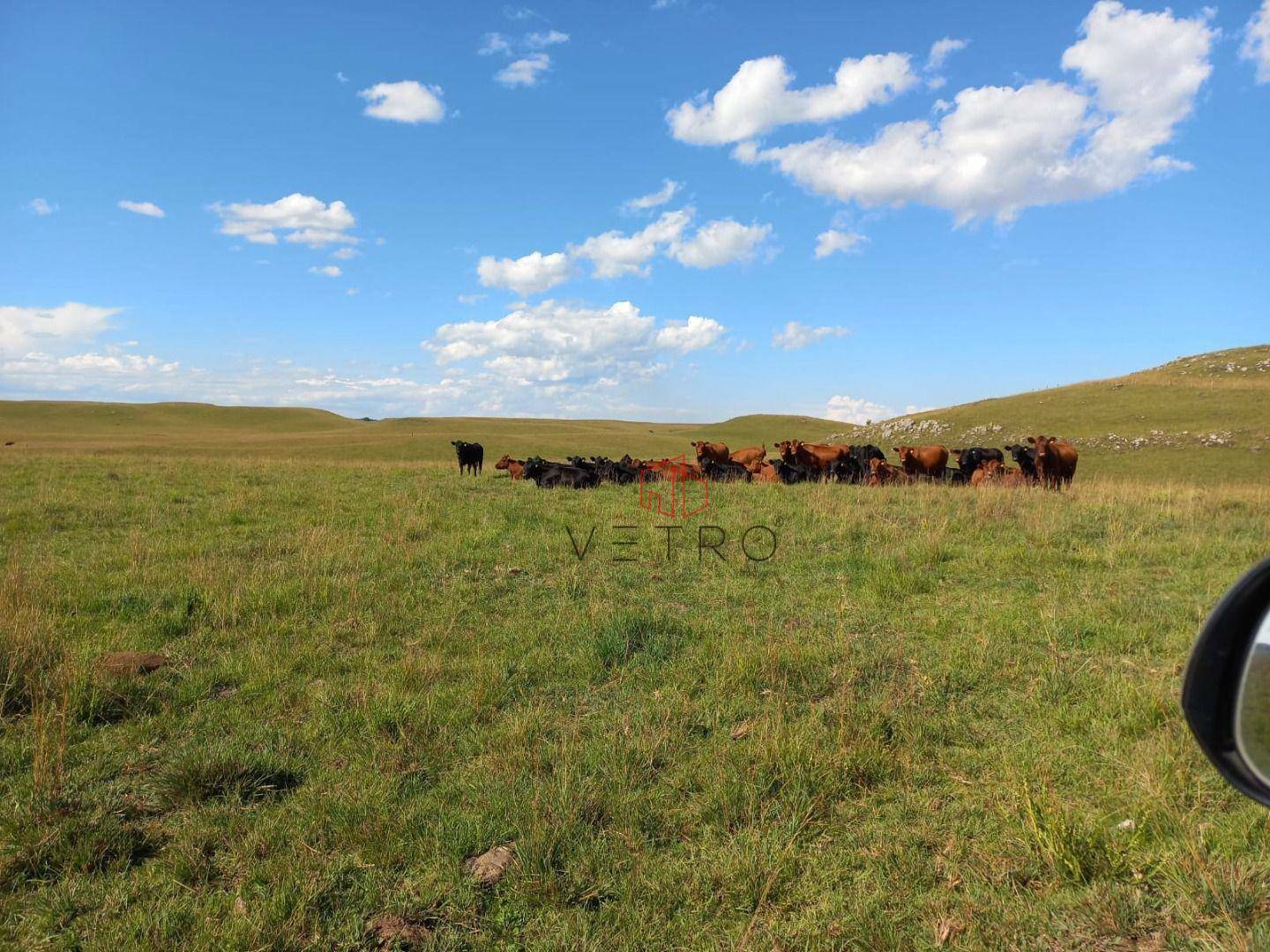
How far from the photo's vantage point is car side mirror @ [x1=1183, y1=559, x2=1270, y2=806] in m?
1.66

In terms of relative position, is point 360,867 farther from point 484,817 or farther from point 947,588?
point 947,588

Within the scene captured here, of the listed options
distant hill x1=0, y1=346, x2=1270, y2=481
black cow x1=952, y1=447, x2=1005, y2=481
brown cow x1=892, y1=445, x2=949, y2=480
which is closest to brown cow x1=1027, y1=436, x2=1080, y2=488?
black cow x1=952, y1=447, x2=1005, y2=481

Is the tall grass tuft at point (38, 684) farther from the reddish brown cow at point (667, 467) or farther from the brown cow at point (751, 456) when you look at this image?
the brown cow at point (751, 456)

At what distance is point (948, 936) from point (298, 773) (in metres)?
3.40

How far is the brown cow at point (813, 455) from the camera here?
20.3 m

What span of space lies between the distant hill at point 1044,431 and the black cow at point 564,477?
66.2 ft

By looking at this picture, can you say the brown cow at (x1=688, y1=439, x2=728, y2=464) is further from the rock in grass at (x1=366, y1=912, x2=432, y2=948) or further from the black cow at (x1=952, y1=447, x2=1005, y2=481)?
the rock in grass at (x1=366, y1=912, x2=432, y2=948)

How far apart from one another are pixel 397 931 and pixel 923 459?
21201mm

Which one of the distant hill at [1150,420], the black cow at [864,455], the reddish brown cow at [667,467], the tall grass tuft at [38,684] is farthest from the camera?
the distant hill at [1150,420]

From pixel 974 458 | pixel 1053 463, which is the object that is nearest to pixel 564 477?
pixel 974 458

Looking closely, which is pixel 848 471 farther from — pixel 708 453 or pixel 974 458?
pixel 708 453

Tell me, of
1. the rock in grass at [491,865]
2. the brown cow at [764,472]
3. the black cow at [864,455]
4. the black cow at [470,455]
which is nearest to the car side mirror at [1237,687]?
the rock in grass at [491,865]

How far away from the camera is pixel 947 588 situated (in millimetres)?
7727

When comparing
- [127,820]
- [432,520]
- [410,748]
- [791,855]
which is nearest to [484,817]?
[410,748]
